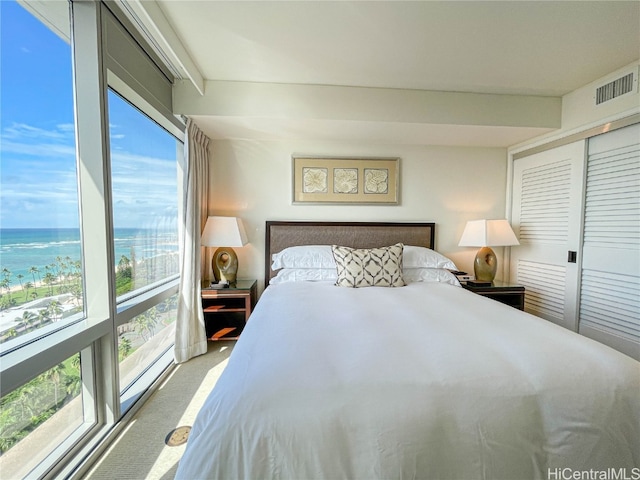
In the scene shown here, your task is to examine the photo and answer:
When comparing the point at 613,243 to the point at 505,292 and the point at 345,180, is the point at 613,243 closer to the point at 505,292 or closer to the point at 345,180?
the point at 505,292

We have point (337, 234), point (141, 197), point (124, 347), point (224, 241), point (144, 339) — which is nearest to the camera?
point (124, 347)

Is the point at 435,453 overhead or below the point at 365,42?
below

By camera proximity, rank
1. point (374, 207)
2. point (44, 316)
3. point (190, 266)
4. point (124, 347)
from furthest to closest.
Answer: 1. point (374, 207)
2. point (190, 266)
3. point (124, 347)
4. point (44, 316)

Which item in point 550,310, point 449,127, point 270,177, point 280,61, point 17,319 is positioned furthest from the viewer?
point 270,177

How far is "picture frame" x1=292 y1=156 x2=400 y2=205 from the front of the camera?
3064mm

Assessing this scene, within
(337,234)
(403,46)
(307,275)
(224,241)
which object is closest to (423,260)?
(337,234)

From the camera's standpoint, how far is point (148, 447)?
1.48 metres

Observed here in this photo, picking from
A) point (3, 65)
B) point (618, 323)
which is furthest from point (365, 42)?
point (618, 323)

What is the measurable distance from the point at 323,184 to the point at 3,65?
240cm

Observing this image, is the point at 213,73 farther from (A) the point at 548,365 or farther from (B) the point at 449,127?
(A) the point at 548,365

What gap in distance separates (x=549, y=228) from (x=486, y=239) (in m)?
0.64

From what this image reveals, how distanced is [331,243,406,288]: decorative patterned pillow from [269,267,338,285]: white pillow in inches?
8.0

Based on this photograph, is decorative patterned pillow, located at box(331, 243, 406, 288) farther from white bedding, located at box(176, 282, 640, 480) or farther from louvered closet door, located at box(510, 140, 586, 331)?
louvered closet door, located at box(510, 140, 586, 331)

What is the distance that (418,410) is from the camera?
2.96 feet
